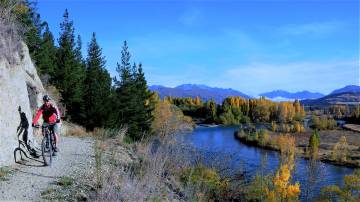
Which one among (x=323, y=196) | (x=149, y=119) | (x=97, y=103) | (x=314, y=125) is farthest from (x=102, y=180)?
(x=314, y=125)

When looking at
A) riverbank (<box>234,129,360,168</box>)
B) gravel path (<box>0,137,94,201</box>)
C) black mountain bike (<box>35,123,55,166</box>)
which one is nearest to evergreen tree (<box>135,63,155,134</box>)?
riverbank (<box>234,129,360,168</box>)

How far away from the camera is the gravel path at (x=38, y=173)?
10234 millimetres

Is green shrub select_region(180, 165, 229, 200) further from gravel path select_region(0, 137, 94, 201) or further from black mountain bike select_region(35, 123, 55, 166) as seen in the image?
black mountain bike select_region(35, 123, 55, 166)

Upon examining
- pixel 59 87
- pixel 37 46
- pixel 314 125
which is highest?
pixel 37 46

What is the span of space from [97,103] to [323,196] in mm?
22267

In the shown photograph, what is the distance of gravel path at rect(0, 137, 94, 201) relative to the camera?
33.6 feet

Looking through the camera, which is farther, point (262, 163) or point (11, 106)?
point (262, 163)

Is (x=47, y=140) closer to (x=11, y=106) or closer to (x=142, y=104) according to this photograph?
(x=11, y=106)

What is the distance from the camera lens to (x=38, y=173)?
12.4m

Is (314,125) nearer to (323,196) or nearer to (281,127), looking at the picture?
(281,127)

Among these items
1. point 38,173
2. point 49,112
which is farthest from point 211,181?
point 38,173

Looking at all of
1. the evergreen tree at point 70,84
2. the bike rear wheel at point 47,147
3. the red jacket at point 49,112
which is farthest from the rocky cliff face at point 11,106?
the evergreen tree at point 70,84

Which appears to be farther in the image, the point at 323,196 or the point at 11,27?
the point at 323,196

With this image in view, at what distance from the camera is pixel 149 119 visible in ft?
198
